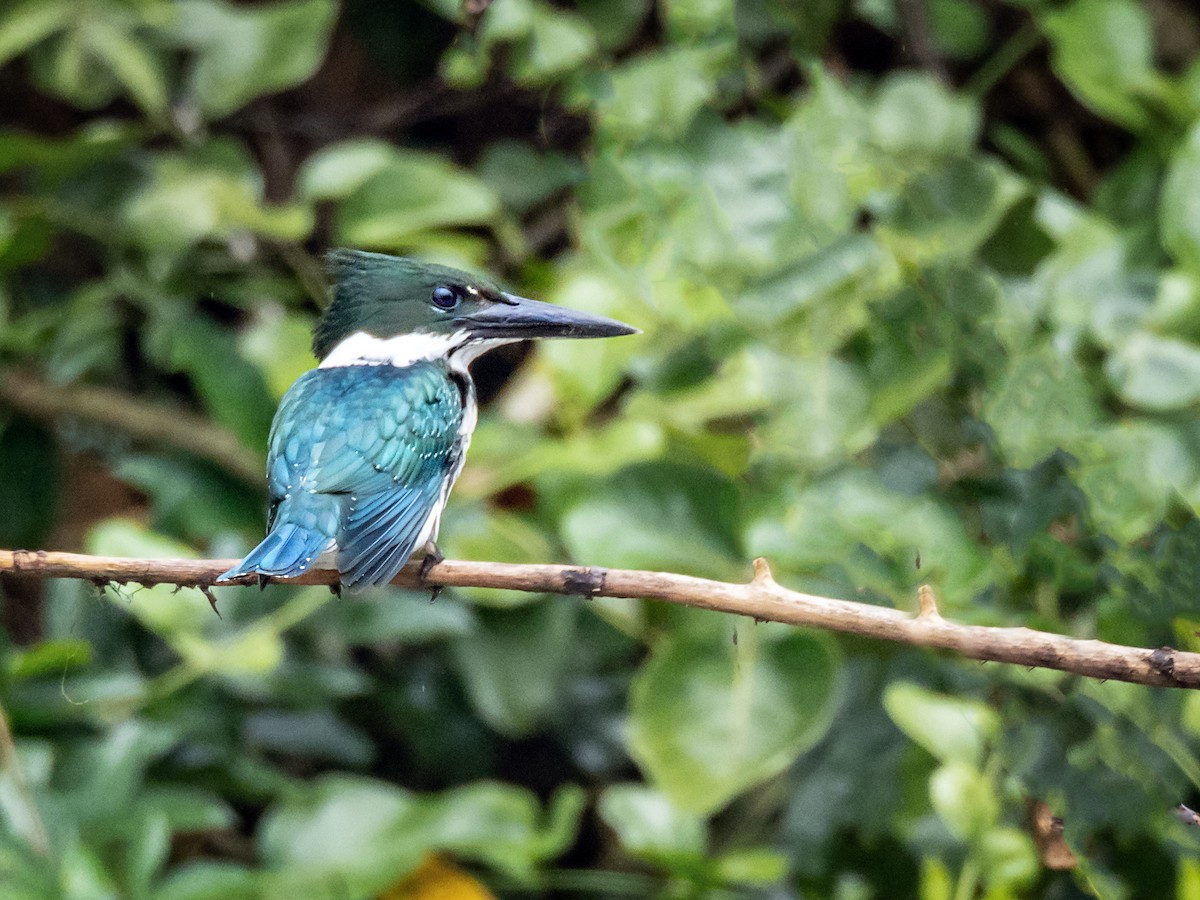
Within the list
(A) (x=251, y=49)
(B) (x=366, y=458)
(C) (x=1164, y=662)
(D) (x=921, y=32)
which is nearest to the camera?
(C) (x=1164, y=662)

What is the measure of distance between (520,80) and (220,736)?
3.22ft

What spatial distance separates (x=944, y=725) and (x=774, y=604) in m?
0.70

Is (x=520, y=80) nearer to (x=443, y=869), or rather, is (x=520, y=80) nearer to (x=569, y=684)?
(x=569, y=684)

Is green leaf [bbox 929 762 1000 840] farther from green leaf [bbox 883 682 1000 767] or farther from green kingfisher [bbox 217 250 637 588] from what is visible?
green kingfisher [bbox 217 250 637 588]

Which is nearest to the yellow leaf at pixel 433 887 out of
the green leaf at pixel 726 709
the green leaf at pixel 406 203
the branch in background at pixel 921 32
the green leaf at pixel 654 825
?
the green leaf at pixel 654 825

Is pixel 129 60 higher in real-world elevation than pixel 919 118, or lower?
higher

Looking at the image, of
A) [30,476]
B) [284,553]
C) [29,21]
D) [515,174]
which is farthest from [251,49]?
[284,553]

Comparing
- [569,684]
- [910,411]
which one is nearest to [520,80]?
[910,411]

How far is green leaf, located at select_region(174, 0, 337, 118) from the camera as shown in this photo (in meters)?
1.92

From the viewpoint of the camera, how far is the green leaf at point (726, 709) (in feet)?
4.76

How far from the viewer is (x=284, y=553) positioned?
693 millimetres

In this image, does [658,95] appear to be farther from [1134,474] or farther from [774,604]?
[774,604]

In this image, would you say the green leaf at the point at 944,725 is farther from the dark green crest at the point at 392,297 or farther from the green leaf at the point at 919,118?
the green leaf at the point at 919,118

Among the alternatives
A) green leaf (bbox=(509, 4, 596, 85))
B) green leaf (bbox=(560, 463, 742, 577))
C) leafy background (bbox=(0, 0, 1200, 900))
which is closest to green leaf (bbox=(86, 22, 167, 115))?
leafy background (bbox=(0, 0, 1200, 900))
